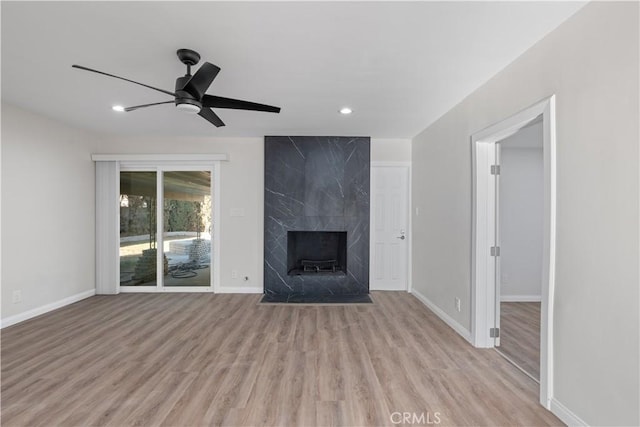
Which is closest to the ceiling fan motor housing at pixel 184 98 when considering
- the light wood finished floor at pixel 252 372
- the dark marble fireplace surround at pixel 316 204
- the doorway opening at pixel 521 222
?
the light wood finished floor at pixel 252 372

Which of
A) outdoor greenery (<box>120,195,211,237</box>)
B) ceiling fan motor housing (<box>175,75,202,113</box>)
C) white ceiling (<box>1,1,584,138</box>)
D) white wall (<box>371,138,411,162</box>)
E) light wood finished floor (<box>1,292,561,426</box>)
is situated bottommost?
light wood finished floor (<box>1,292,561,426</box>)

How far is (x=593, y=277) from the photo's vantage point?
5.18 feet

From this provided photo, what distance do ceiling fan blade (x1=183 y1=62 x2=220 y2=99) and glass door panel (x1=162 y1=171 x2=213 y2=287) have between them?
2.84 meters

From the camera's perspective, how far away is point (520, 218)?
14.1 feet

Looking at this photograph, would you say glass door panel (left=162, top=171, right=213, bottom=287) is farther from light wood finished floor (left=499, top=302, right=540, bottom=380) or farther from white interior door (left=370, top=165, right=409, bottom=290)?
light wood finished floor (left=499, top=302, right=540, bottom=380)

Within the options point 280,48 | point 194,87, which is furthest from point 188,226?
point 280,48

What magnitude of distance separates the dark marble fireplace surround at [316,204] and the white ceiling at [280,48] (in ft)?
4.02

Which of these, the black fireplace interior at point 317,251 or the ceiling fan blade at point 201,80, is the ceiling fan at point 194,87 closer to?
the ceiling fan blade at point 201,80

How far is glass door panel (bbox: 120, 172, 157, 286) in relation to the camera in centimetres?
463

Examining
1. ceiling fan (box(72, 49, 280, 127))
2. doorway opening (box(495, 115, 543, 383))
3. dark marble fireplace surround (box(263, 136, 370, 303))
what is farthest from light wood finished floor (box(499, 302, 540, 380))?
ceiling fan (box(72, 49, 280, 127))

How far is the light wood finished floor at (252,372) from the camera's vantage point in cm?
184

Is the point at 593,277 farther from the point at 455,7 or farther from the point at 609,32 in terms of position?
the point at 455,7

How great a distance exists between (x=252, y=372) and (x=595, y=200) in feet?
8.63

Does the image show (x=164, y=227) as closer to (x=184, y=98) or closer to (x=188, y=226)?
(x=188, y=226)
